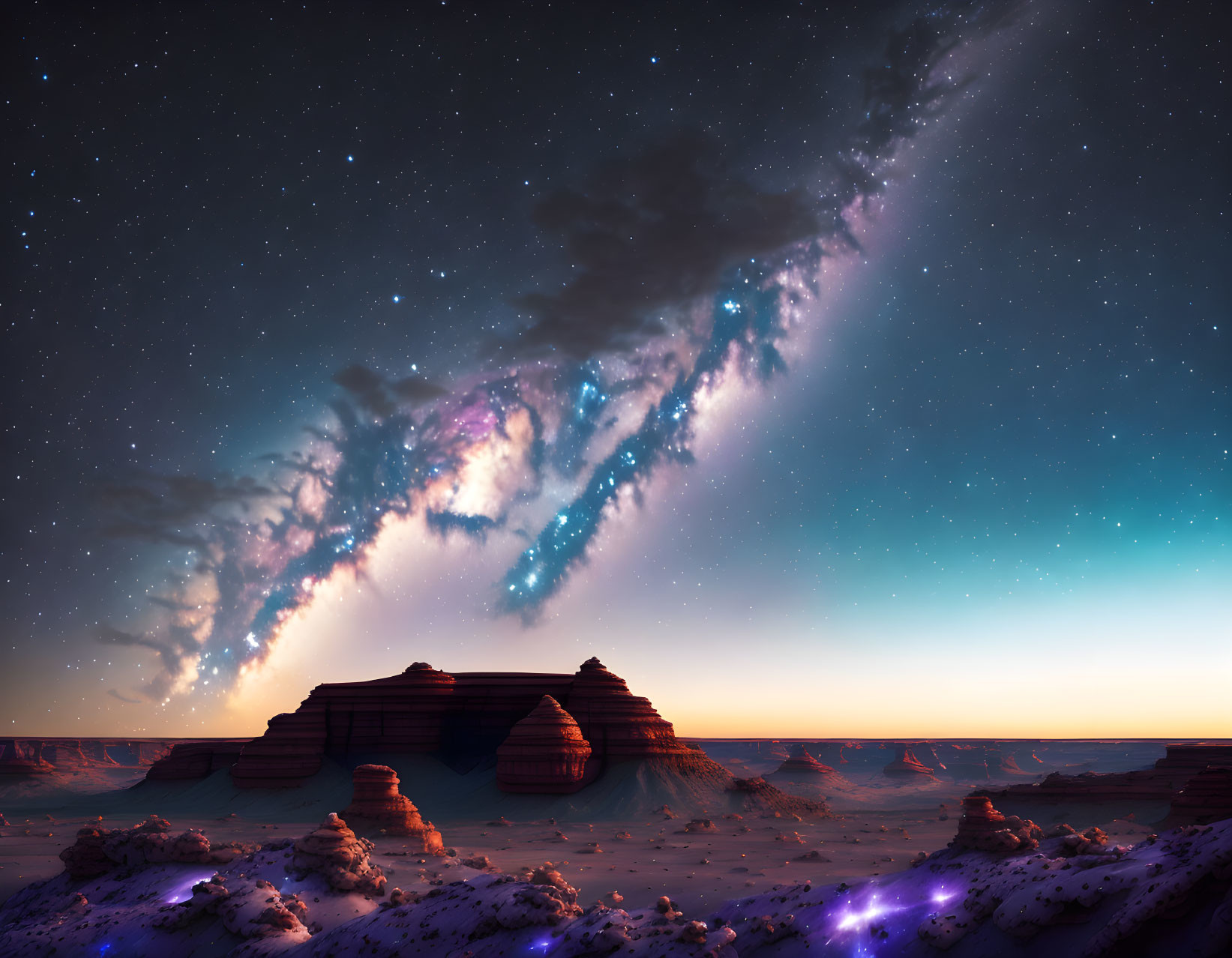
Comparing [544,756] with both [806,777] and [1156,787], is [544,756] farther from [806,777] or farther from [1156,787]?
[806,777]

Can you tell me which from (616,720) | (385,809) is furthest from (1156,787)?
(385,809)

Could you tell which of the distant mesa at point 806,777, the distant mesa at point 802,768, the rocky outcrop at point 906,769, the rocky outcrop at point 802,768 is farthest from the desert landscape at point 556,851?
the rocky outcrop at point 906,769

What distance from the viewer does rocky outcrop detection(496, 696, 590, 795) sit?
51.5 metres

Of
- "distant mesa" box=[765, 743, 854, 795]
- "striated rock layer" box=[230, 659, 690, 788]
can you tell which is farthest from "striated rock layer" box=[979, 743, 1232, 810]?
"distant mesa" box=[765, 743, 854, 795]

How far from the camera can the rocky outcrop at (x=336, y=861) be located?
20.6 metres

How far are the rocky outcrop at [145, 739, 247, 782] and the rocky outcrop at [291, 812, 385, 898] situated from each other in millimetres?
45210

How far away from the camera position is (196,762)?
60.5 meters

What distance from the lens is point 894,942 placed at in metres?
13.9

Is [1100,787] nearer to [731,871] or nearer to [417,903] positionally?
[731,871]

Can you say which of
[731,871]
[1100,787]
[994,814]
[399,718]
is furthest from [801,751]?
[994,814]

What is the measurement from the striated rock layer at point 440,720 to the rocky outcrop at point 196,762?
11.1 feet

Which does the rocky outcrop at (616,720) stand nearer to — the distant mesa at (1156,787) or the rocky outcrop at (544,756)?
the rocky outcrop at (544,756)

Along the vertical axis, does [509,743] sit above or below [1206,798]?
above

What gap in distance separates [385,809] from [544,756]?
611 inches
